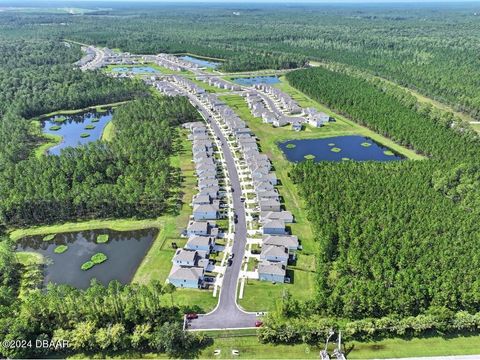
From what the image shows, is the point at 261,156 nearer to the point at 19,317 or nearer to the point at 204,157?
the point at 204,157

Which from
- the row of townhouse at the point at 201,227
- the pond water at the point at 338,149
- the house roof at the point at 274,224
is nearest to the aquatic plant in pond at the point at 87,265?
the row of townhouse at the point at 201,227

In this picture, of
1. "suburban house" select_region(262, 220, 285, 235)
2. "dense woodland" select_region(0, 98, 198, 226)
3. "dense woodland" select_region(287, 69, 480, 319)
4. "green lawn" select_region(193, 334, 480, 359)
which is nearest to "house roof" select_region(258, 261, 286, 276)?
"dense woodland" select_region(287, 69, 480, 319)

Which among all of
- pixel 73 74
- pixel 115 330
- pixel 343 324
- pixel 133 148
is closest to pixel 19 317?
pixel 115 330

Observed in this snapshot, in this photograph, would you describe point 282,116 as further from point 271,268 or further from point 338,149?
point 271,268

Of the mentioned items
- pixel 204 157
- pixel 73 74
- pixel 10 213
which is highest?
pixel 73 74

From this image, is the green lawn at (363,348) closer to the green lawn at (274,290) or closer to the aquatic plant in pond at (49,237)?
the green lawn at (274,290)
